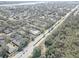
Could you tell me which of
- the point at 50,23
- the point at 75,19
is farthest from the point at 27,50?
the point at 75,19

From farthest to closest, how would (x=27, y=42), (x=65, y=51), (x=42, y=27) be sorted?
(x=42, y=27) < (x=27, y=42) < (x=65, y=51)

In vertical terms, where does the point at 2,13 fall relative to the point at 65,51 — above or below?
above

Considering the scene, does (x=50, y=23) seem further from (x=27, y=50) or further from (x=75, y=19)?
(x=27, y=50)

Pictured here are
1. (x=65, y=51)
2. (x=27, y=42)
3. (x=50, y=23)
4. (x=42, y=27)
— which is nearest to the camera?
(x=65, y=51)

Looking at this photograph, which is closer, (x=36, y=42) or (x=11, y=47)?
(x=11, y=47)

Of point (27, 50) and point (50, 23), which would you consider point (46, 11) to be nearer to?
point (50, 23)

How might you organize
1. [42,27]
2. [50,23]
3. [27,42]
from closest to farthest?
[27,42]
[42,27]
[50,23]

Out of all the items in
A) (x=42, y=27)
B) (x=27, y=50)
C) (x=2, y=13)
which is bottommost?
(x=27, y=50)

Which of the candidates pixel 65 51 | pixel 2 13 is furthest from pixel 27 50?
pixel 2 13

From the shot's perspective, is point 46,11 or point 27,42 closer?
point 27,42
